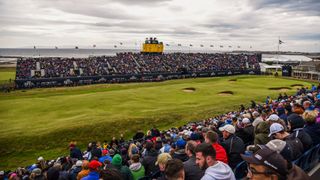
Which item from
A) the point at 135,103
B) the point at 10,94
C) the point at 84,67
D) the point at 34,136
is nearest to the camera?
the point at 34,136

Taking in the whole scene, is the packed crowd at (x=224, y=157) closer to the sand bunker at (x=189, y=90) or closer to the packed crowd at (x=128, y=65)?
the sand bunker at (x=189, y=90)

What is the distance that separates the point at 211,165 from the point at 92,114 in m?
29.3

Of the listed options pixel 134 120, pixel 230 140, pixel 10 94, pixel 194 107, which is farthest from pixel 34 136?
pixel 10 94

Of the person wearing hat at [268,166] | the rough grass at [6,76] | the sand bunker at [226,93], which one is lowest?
the sand bunker at [226,93]

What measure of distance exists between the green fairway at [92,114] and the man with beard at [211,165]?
19.6 meters

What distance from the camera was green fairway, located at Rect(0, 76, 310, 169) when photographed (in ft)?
83.5

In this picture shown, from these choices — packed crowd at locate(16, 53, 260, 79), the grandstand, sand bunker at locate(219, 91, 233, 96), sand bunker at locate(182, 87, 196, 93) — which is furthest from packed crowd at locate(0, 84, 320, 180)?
packed crowd at locate(16, 53, 260, 79)

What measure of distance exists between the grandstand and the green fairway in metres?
11.8

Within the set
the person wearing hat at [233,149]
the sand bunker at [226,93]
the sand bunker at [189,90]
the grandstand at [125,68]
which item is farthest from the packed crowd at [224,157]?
the grandstand at [125,68]

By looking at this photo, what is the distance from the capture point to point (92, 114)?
3406cm

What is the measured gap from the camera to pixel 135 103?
4053cm

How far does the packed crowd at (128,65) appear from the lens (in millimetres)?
68312

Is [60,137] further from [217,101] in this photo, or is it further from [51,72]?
[51,72]

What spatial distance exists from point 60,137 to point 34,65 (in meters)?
48.7
